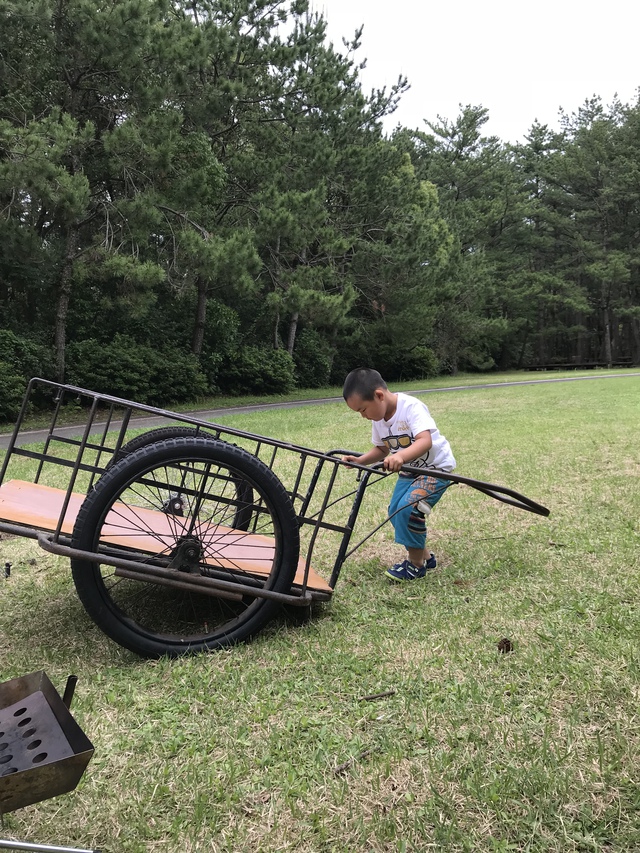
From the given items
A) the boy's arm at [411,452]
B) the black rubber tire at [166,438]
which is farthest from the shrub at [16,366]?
the boy's arm at [411,452]

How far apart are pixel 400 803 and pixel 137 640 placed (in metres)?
1.21

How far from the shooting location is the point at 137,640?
7.70 ft

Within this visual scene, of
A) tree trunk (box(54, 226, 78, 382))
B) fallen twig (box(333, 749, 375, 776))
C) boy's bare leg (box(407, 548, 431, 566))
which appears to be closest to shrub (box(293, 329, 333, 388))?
tree trunk (box(54, 226, 78, 382))

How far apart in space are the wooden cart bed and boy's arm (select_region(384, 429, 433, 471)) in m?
0.62

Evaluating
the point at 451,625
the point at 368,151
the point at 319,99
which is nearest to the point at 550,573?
the point at 451,625

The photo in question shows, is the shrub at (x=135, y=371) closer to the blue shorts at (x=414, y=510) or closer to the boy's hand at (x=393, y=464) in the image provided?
the blue shorts at (x=414, y=510)

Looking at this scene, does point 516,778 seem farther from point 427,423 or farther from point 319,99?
point 319,99

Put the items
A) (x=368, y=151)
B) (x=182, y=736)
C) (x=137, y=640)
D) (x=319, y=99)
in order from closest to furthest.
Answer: (x=182, y=736) < (x=137, y=640) < (x=319, y=99) < (x=368, y=151)

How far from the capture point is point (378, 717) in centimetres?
196

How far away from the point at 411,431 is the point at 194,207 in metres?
12.7

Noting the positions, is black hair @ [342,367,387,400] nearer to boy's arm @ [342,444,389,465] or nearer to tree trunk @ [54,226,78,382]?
boy's arm @ [342,444,389,465]

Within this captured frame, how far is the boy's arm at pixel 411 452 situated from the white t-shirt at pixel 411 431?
1.8 inches

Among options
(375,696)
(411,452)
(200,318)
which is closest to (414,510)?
(411,452)

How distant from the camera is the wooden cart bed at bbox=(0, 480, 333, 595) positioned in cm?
251
